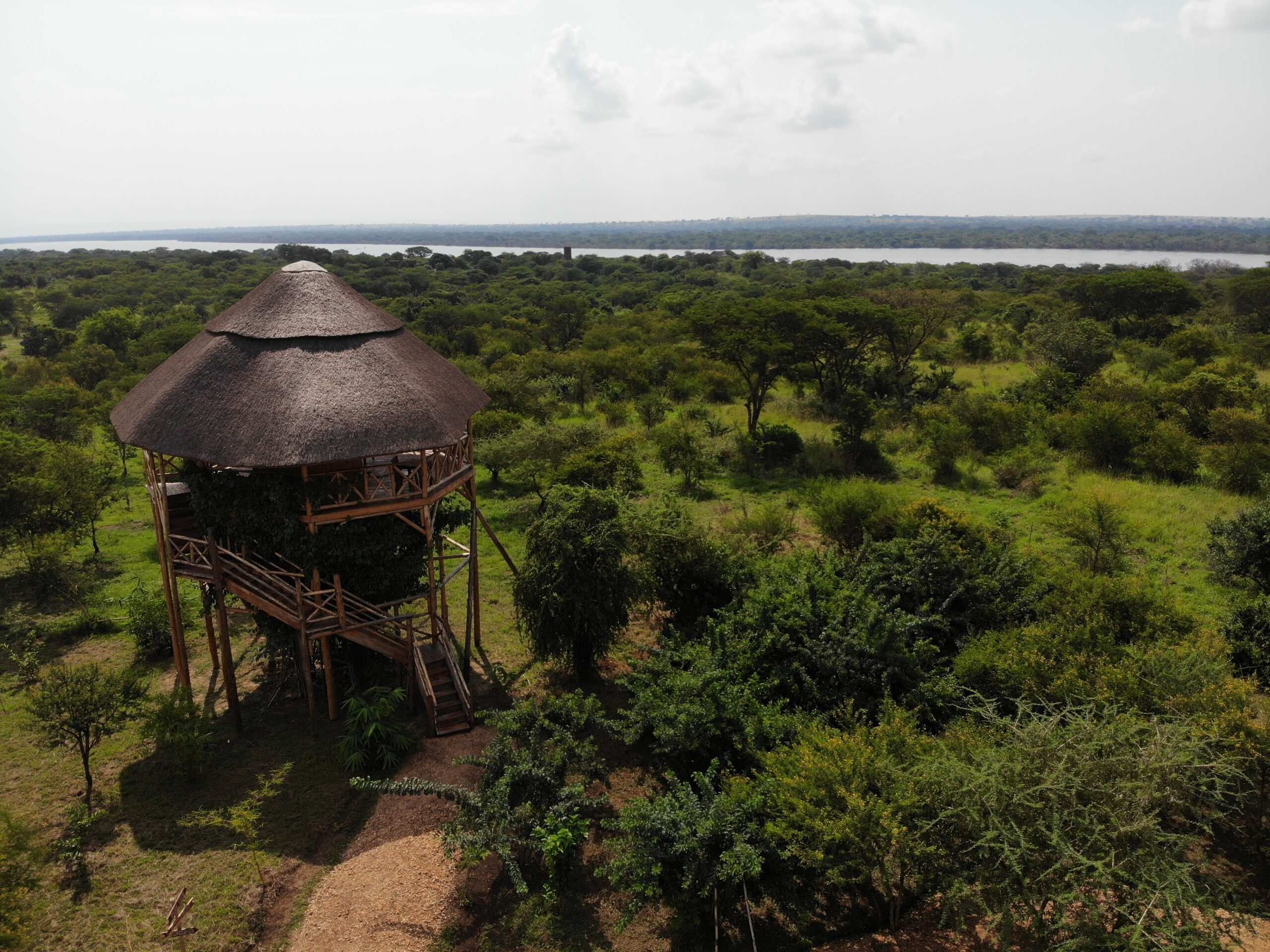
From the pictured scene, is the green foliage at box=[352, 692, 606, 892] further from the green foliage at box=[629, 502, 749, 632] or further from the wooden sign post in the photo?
the green foliage at box=[629, 502, 749, 632]

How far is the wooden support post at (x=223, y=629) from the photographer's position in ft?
41.7

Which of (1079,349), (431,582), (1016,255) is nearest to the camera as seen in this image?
(431,582)

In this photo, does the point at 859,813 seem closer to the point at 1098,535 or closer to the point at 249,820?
the point at 249,820

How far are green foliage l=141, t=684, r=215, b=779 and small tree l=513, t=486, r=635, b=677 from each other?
5.78 meters

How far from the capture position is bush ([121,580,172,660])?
15602 millimetres

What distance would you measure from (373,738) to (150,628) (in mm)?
7008

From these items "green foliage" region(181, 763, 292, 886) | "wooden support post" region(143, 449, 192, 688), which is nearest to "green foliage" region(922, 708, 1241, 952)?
"green foliage" region(181, 763, 292, 886)

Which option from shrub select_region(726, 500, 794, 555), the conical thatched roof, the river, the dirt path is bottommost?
the dirt path

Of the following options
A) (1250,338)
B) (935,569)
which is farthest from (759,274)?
(935,569)

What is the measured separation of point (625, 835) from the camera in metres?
10.1

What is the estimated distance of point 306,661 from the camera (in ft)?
42.5

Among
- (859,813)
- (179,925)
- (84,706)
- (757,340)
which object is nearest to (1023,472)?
(757,340)

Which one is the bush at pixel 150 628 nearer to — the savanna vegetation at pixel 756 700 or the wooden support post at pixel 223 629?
the savanna vegetation at pixel 756 700

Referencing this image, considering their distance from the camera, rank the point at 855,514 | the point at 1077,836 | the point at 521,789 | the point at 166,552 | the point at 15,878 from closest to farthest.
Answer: the point at 1077,836 → the point at 15,878 → the point at 521,789 → the point at 166,552 → the point at 855,514
